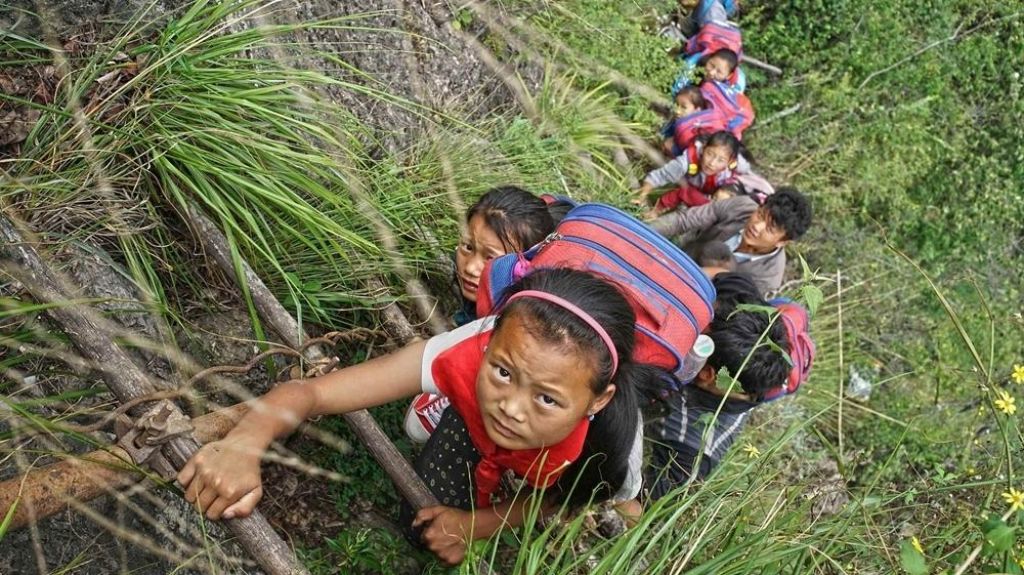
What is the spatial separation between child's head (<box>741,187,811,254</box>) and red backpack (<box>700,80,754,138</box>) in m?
1.30

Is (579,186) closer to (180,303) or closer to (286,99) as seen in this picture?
(286,99)

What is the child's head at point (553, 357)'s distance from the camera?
1.67 m

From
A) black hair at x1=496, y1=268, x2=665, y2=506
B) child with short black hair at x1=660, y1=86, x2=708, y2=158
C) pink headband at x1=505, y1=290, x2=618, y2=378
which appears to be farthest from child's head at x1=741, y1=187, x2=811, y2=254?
pink headband at x1=505, y1=290, x2=618, y2=378

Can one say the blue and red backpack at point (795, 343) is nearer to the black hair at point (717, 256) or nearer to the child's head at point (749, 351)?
the child's head at point (749, 351)

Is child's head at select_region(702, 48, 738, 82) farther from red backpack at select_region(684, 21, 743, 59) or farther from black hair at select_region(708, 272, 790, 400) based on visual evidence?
black hair at select_region(708, 272, 790, 400)

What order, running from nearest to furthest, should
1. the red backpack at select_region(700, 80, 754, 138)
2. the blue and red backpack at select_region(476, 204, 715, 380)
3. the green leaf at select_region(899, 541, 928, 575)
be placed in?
the green leaf at select_region(899, 541, 928, 575)
the blue and red backpack at select_region(476, 204, 715, 380)
the red backpack at select_region(700, 80, 754, 138)

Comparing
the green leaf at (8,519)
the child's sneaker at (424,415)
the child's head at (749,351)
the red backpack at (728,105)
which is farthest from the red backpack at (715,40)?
the green leaf at (8,519)

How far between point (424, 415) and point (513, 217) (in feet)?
2.32

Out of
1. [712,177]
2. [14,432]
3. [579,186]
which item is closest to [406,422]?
[14,432]

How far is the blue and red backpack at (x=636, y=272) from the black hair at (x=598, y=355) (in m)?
0.11

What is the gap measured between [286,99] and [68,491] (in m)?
1.54

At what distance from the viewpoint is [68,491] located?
4.58ft

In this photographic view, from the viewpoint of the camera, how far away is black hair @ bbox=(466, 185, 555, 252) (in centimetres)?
254

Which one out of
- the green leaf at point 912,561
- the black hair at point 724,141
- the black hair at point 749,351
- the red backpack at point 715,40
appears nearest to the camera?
the green leaf at point 912,561
